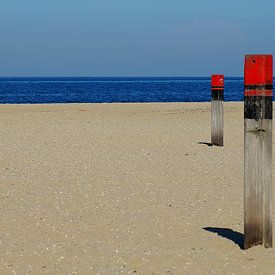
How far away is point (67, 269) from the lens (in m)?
6.21

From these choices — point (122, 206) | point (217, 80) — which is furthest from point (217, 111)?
point (122, 206)

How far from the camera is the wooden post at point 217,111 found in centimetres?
1538

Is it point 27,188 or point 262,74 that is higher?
point 262,74

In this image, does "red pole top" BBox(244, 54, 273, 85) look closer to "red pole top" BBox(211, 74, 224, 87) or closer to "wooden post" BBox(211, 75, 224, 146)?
"wooden post" BBox(211, 75, 224, 146)

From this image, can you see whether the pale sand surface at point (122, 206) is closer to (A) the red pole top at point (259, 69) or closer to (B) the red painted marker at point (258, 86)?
(B) the red painted marker at point (258, 86)

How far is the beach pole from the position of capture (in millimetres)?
6566

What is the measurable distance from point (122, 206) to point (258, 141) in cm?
272

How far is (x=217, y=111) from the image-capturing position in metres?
15.5

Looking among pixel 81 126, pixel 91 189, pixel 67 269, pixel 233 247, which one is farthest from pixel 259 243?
pixel 81 126

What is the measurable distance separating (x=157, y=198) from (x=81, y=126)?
11792 mm

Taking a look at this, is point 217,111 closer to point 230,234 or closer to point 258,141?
point 230,234

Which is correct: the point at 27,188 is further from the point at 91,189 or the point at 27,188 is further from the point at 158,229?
the point at 158,229

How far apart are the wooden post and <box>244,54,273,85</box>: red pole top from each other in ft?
28.8

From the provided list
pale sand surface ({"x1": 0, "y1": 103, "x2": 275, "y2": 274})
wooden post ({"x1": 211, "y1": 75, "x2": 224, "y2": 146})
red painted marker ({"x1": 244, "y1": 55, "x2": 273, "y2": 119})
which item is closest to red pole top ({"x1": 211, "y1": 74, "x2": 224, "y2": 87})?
wooden post ({"x1": 211, "y1": 75, "x2": 224, "y2": 146})
